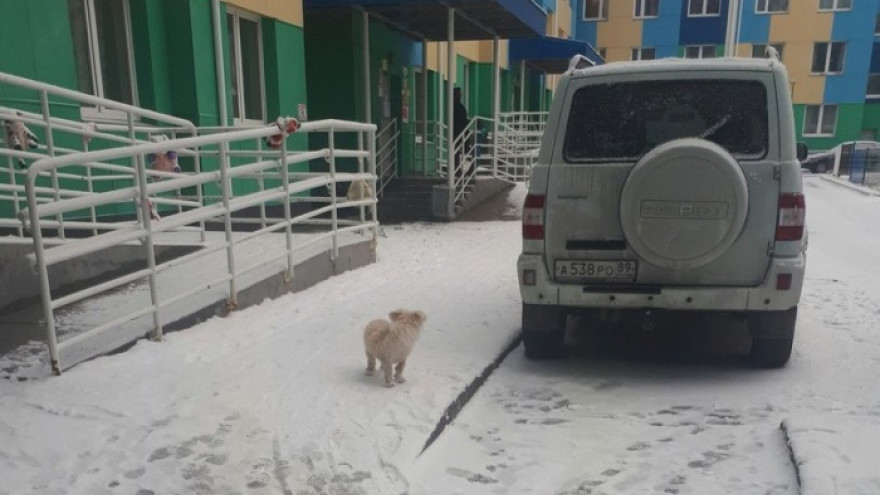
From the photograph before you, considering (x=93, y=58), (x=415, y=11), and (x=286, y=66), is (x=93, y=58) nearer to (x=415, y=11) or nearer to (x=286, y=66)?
(x=286, y=66)

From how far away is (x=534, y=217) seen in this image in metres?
4.42

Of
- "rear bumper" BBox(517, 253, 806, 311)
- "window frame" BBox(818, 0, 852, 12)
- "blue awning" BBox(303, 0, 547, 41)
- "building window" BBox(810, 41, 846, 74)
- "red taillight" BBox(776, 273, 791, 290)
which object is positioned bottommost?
"rear bumper" BBox(517, 253, 806, 311)

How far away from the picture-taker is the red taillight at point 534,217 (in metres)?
4.41

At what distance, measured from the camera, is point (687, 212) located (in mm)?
3992

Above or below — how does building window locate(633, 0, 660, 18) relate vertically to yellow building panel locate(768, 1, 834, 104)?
above

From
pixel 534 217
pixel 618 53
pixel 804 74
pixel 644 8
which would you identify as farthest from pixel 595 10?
pixel 534 217

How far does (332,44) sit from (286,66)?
219cm

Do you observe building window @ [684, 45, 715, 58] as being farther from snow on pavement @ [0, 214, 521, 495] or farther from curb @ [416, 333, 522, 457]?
curb @ [416, 333, 522, 457]

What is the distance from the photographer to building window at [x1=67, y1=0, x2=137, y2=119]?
24.5ft

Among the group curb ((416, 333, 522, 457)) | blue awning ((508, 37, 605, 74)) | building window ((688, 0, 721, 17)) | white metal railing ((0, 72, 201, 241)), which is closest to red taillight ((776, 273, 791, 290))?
curb ((416, 333, 522, 457))

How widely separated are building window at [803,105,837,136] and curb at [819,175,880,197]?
33.1ft

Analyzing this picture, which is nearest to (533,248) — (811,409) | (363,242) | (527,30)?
(811,409)

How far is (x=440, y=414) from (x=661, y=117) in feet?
8.16

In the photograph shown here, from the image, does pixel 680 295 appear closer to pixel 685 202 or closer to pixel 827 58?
pixel 685 202
